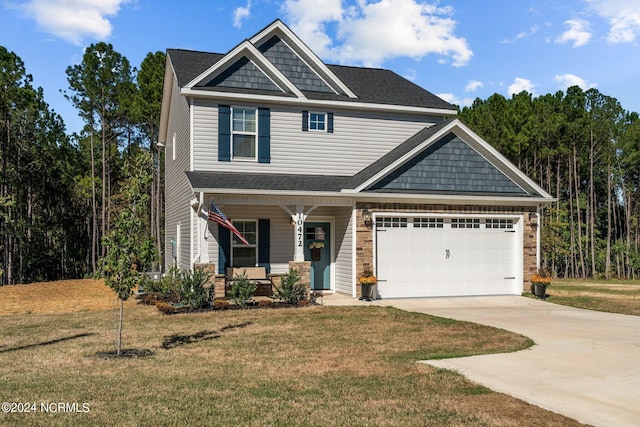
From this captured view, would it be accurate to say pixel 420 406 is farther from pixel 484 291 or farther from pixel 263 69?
pixel 263 69

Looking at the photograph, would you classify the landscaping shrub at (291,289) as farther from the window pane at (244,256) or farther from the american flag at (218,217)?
the window pane at (244,256)

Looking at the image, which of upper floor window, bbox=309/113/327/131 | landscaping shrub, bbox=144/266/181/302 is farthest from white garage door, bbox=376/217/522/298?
landscaping shrub, bbox=144/266/181/302

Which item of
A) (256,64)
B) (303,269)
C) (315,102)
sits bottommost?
(303,269)

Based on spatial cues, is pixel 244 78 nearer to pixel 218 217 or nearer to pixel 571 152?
pixel 218 217

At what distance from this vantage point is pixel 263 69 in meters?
17.7

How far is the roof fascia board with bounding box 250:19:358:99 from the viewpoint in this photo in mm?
18125

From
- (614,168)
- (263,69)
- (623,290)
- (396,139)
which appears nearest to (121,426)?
(263,69)

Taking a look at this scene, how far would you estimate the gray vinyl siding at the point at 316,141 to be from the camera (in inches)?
662

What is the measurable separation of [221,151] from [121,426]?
12.0m

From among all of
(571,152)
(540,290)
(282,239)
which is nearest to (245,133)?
(282,239)

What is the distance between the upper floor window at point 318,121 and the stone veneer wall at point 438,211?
3.38 m

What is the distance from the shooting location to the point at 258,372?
786 cm

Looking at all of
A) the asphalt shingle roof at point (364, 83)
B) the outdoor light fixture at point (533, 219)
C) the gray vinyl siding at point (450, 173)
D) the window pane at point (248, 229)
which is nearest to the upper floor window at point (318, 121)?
the asphalt shingle roof at point (364, 83)

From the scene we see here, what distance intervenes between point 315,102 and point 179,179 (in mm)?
5450
